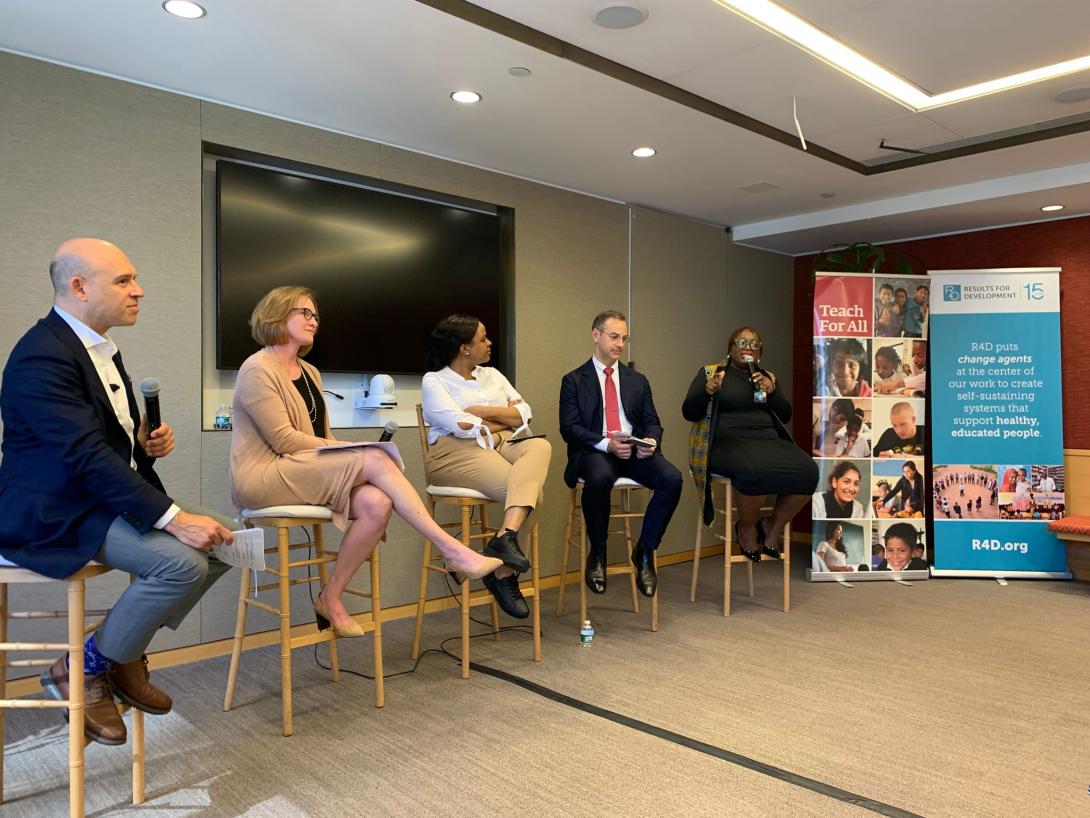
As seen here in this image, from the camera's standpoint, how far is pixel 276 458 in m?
2.87

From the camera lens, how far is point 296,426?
9.84 feet

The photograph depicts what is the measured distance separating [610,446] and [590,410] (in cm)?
29

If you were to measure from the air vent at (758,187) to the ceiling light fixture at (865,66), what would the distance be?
1241mm

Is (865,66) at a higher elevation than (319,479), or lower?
higher

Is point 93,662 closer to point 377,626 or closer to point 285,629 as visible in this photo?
point 285,629

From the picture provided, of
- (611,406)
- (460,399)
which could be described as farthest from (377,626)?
(611,406)

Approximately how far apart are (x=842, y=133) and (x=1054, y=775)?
316 centimetres

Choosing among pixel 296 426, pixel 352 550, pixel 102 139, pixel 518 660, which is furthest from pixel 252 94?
pixel 518 660

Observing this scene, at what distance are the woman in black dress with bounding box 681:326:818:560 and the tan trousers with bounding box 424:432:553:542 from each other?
139 centimetres

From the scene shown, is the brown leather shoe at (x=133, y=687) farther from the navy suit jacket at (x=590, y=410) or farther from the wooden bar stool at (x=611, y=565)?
the navy suit jacket at (x=590, y=410)

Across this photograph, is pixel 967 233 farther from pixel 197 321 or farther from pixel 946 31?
pixel 197 321

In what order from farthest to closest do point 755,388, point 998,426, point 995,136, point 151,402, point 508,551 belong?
point 998,426, point 755,388, point 995,136, point 508,551, point 151,402

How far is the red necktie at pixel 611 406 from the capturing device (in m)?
4.30

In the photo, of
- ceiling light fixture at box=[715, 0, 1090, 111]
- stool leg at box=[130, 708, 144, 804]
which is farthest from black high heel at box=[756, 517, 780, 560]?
stool leg at box=[130, 708, 144, 804]
